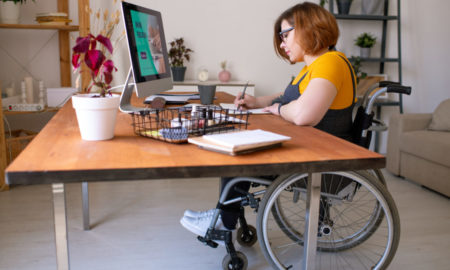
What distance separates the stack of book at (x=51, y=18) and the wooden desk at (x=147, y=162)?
2.24m

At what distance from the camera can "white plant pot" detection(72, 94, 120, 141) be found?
113 centimetres

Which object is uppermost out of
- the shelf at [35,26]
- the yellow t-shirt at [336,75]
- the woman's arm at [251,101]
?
the shelf at [35,26]

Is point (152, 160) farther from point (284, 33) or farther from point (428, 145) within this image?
point (428, 145)

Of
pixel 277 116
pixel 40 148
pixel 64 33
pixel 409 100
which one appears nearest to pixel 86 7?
pixel 64 33

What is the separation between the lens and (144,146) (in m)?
1.14

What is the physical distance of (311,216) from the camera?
4.04 feet

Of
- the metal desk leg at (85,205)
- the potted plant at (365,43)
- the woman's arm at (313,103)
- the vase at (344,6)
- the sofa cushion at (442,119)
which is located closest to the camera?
the woman's arm at (313,103)

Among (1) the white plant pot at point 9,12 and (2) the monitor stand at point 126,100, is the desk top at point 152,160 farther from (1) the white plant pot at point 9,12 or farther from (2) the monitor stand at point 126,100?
(1) the white plant pot at point 9,12

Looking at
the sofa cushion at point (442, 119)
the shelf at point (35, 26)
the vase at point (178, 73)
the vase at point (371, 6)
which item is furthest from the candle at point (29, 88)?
the sofa cushion at point (442, 119)

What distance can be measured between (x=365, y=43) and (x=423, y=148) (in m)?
1.35

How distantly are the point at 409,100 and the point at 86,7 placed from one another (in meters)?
3.25

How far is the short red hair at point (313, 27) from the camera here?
174cm

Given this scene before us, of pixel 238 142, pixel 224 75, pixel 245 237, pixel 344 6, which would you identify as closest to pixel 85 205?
pixel 245 237

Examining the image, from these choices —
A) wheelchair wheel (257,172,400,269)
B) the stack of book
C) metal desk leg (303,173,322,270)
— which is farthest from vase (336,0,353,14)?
metal desk leg (303,173,322,270)
